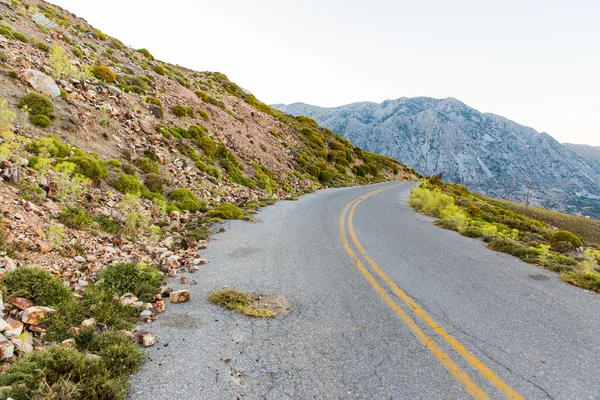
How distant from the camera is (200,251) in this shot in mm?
7516

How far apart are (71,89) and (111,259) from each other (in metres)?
10.1

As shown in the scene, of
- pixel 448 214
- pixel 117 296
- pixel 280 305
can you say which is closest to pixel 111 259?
pixel 117 296

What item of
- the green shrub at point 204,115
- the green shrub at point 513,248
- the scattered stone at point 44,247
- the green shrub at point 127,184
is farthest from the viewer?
the green shrub at point 204,115

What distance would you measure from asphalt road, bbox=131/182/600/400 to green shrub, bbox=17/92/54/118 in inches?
320

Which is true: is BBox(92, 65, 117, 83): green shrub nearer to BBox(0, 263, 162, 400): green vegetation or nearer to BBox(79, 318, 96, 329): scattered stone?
BBox(0, 263, 162, 400): green vegetation

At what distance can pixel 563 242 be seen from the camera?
47.3 feet

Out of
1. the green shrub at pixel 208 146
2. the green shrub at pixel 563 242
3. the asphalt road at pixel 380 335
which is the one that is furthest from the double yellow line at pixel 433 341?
the green shrub at pixel 208 146

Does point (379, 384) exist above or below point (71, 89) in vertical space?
below

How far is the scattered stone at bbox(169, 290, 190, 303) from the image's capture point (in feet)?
15.8

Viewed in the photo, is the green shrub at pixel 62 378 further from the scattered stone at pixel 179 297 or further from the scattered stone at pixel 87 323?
the scattered stone at pixel 179 297

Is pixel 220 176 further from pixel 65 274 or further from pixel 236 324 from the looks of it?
pixel 236 324

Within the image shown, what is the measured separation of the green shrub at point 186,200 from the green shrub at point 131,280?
5836 mm

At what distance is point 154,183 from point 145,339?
8.77m

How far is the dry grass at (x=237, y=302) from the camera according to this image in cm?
443
